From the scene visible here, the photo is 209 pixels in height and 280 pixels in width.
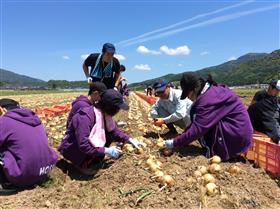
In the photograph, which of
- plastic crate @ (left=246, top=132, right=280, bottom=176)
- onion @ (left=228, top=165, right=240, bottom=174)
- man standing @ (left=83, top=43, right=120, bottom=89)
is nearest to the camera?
onion @ (left=228, top=165, right=240, bottom=174)

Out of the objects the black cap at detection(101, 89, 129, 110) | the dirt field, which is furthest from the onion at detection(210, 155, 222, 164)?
the black cap at detection(101, 89, 129, 110)

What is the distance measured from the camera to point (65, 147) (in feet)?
15.9

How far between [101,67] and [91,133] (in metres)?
2.20

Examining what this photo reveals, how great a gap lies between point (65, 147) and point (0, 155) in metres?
0.91

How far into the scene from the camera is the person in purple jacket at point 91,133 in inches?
178

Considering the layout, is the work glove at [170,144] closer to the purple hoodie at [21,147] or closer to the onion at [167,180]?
the onion at [167,180]

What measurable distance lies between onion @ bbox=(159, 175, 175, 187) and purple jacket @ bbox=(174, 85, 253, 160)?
87cm

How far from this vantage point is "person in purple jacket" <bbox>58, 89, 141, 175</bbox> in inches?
178

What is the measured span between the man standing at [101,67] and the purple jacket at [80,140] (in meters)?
1.83

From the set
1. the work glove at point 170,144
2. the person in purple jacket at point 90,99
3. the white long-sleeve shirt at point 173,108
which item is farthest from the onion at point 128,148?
the white long-sleeve shirt at point 173,108

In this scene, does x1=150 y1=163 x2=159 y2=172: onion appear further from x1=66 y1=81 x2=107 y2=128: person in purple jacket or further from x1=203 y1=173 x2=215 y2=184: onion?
x1=66 y1=81 x2=107 y2=128: person in purple jacket

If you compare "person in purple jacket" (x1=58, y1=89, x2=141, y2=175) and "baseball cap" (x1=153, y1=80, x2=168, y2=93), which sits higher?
"baseball cap" (x1=153, y1=80, x2=168, y2=93)

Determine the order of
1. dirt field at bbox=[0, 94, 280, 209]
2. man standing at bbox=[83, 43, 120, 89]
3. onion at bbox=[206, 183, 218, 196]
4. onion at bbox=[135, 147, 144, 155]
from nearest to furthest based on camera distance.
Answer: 1. dirt field at bbox=[0, 94, 280, 209]
2. onion at bbox=[206, 183, 218, 196]
3. onion at bbox=[135, 147, 144, 155]
4. man standing at bbox=[83, 43, 120, 89]

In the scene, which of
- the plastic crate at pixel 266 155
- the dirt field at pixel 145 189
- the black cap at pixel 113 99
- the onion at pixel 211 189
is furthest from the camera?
the plastic crate at pixel 266 155
